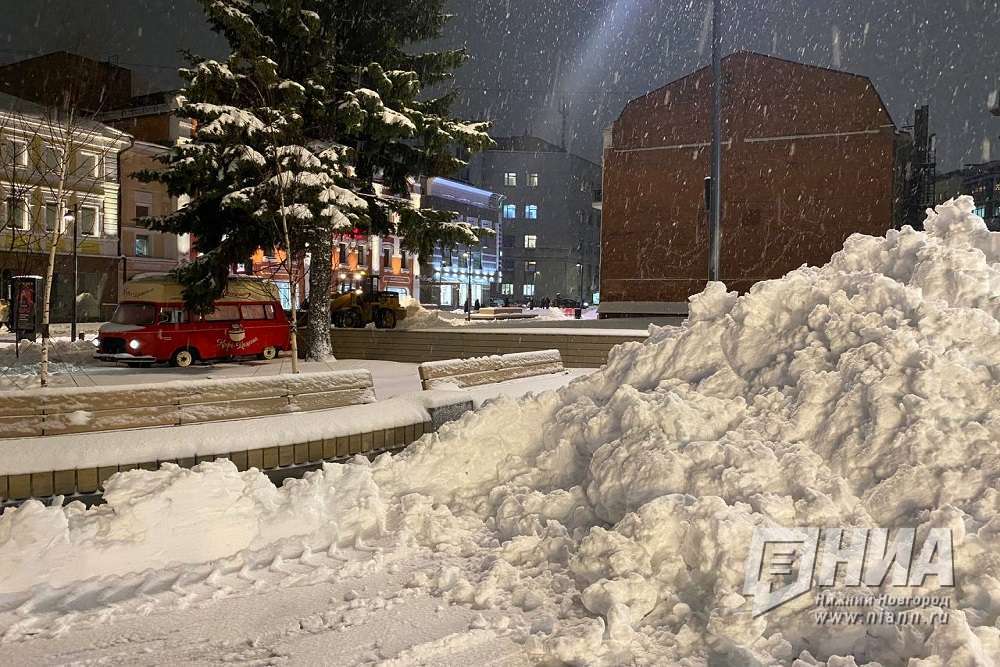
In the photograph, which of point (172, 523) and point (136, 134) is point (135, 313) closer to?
point (172, 523)

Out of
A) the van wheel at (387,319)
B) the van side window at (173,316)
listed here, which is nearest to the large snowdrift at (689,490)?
the van side window at (173,316)

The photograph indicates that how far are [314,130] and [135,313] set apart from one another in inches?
229

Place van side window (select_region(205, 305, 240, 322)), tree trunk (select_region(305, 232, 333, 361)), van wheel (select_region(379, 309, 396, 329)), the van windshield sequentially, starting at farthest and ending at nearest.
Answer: van wheel (select_region(379, 309, 396, 329)) → van side window (select_region(205, 305, 240, 322)) → tree trunk (select_region(305, 232, 333, 361)) → the van windshield

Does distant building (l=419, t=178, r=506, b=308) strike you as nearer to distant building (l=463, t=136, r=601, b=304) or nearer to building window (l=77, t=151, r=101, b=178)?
distant building (l=463, t=136, r=601, b=304)

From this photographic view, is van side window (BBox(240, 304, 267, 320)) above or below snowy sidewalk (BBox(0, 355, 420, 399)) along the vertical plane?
above

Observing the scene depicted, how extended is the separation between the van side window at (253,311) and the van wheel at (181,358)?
1.70 m

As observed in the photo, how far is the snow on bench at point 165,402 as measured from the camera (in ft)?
18.6

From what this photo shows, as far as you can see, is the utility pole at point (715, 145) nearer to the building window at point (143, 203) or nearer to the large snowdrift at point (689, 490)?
the large snowdrift at point (689, 490)

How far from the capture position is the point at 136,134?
4181 centimetres

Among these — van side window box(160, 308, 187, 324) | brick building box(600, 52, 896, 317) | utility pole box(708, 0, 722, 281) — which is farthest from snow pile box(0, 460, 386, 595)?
brick building box(600, 52, 896, 317)

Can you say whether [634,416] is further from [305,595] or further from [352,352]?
[352,352]

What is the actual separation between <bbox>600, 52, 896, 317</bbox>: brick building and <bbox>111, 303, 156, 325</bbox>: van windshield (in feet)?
68.1

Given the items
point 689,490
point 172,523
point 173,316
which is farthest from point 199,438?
point 173,316

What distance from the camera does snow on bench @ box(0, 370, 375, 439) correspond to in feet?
18.6
